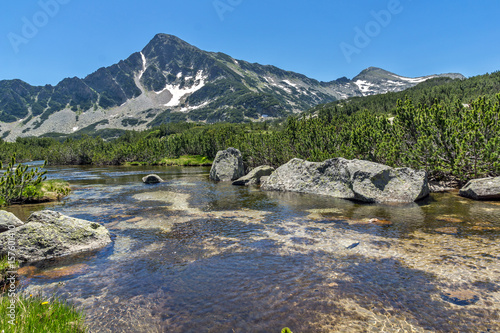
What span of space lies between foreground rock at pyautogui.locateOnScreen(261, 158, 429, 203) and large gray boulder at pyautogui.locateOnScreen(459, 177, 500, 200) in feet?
12.1

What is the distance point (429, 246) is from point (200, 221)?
15426 millimetres

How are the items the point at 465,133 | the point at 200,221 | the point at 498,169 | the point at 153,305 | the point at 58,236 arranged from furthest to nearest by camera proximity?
the point at 465,133
the point at 498,169
the point at 200,221
the point at 58,236
the point at 153,305

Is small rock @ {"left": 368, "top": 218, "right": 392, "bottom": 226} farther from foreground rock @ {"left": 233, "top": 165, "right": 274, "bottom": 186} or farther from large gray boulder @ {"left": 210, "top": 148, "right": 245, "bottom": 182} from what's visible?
large gray boulder @ {"left": 210, "top": 148, "right": 245, "bottom": 182}

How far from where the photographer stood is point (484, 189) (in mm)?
25109

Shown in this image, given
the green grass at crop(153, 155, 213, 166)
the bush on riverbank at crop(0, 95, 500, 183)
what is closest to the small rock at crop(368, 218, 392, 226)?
the bush on riverbank at crop(0, 95, 500, 183)

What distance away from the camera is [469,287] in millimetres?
9719

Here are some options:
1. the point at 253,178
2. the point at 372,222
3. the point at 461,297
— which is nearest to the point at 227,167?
the point at 253,178

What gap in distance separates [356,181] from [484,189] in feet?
37.3

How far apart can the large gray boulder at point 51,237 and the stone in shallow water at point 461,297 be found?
1697 cm

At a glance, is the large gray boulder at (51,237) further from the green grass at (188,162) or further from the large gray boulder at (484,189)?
the green grass at (188,162)

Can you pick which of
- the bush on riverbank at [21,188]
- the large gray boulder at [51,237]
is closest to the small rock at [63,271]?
the large gray boulder at [51,237]

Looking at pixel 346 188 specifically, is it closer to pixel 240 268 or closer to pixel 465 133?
pixel 465 133

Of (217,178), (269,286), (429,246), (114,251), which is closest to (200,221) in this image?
(114,251)

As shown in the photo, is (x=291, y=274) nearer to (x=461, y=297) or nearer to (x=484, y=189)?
(x=461, y=297)
